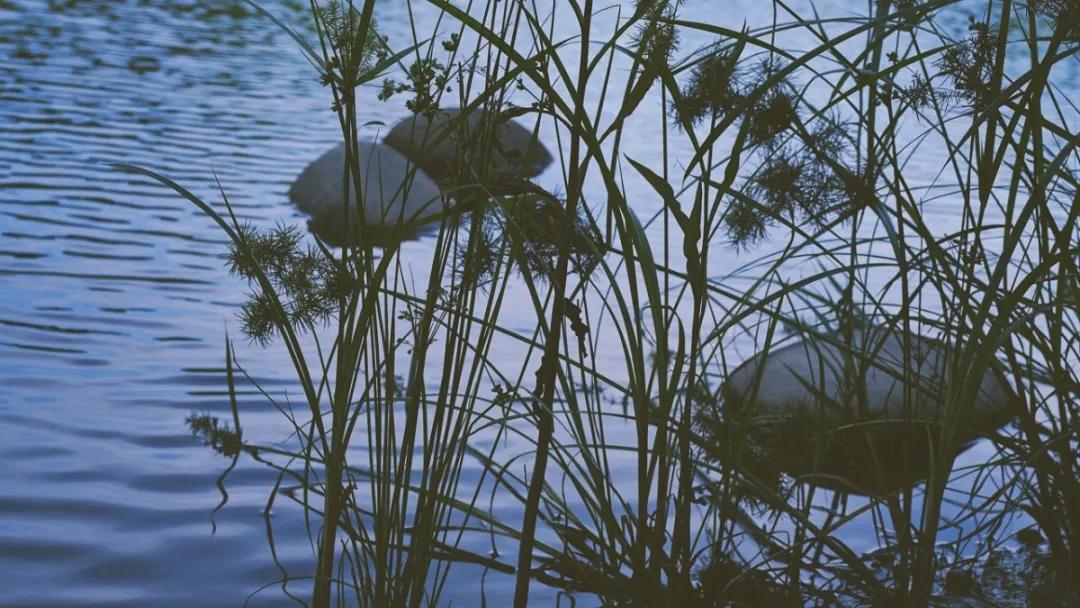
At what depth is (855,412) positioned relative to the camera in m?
2.82

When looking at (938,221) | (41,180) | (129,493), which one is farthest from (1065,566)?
(41,180)

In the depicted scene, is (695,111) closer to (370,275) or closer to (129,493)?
(370,275)

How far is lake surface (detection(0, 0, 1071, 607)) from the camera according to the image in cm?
218

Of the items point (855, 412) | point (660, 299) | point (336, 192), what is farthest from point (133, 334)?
point (660, 299)

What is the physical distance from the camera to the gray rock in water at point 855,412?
1.64 metres

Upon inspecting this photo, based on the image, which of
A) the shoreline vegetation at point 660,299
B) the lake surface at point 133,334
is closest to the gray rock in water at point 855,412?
the shoreline vegetation at point 660,299

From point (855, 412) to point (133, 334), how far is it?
1752mm

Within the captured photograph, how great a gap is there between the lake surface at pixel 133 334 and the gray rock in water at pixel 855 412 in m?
0.54

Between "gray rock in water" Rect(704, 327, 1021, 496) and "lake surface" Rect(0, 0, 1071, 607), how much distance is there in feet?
1.77

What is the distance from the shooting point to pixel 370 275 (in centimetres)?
143

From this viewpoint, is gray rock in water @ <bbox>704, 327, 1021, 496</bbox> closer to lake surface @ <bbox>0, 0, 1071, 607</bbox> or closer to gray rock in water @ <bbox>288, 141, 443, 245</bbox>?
lake surface @ <bbox>0, 0, 1071, 607</bbox>

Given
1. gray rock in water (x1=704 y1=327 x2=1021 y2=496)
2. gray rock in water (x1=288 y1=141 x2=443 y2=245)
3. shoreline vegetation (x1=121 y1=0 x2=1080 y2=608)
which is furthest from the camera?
gray rock in water (x1=288 y1=141 x2=443 y2=245)

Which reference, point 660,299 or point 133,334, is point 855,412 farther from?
point 133,334

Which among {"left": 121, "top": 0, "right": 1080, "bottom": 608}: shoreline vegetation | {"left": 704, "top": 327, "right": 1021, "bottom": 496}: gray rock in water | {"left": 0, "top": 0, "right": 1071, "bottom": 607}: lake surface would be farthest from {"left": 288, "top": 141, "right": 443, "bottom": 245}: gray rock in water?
{"left": 121, "top": 0, "right": 1080, "bottom": 608}: shoreline vegetation
